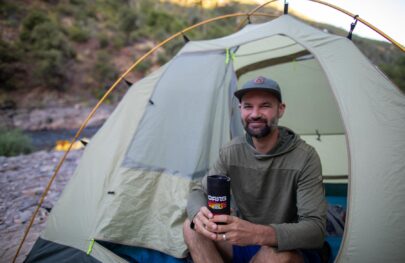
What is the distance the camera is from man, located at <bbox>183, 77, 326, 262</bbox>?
1.75 metres

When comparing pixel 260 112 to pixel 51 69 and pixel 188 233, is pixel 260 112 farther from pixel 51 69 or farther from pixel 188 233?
pixel 51 69

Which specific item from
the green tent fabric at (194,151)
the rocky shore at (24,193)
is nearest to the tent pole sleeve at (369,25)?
the green tent fabric at (194,151)

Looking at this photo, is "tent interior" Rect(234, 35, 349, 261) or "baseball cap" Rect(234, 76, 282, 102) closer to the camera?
"baseball cap" Rect(234, 76, 282, 102)

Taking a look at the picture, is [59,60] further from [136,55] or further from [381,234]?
[381,234]

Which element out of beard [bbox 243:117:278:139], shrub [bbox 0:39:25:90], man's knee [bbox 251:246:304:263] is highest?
shrub [bbox 0:39:25:90]

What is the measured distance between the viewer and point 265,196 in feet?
7.22

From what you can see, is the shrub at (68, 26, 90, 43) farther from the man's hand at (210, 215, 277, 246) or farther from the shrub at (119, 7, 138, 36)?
the man's hand at (210, 215, 277, 246)

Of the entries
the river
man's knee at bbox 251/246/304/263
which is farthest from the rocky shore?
the river

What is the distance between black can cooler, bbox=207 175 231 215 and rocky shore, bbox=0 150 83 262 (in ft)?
8.05

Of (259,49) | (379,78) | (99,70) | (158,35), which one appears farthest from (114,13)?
(379,78)

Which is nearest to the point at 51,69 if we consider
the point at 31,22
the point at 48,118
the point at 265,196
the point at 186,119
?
the point at 31,22

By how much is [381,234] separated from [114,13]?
28.9 m

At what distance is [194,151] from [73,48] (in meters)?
19.9

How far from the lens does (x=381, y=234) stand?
5.94 ft
